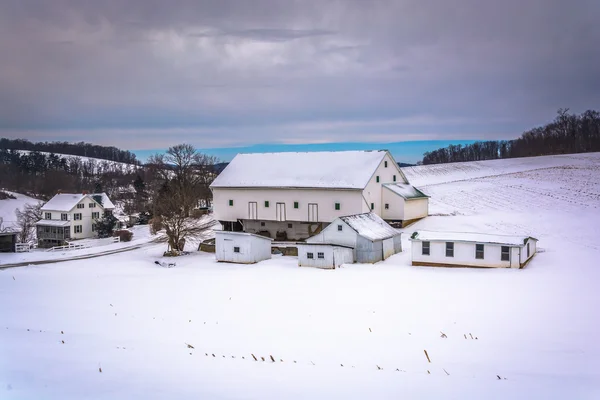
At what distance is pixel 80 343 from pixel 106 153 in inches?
4476

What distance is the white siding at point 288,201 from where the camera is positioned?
3578 cm

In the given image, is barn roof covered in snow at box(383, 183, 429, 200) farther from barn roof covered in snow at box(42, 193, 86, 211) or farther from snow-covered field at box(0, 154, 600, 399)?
barn roof covered in snow at box(42, 193, 86, 211)

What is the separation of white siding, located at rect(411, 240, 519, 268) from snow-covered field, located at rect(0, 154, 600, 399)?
115 cm

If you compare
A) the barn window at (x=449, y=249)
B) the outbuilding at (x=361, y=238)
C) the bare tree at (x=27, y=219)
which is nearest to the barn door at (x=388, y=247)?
the outbuilding at (x=361, y=238)

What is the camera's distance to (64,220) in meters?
50.0

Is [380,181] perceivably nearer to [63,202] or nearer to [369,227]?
[369,227]

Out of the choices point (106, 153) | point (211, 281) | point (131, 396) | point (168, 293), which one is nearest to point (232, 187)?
point (211, 281)

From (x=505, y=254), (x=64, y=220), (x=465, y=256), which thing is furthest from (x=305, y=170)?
(x=64, y=220)

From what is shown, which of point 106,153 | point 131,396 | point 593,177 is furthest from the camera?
point 106,153

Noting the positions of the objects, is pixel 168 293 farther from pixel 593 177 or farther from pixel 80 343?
pixel 593 177

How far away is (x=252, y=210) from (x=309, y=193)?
5.60 metres

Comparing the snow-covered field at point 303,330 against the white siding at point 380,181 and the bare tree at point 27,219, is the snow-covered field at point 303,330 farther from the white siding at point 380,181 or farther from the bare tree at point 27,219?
the bare tree at point 27,219

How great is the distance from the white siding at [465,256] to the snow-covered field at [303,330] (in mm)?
1148

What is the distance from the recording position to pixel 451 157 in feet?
399
